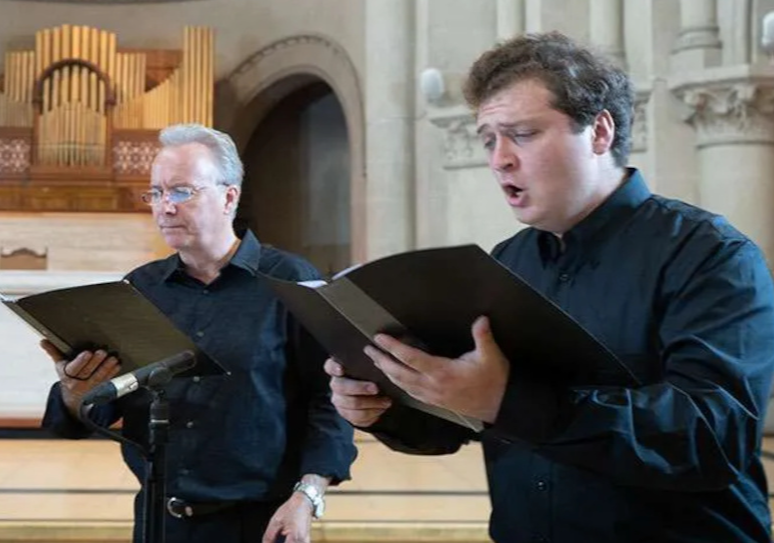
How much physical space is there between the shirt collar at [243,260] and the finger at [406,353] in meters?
0.97

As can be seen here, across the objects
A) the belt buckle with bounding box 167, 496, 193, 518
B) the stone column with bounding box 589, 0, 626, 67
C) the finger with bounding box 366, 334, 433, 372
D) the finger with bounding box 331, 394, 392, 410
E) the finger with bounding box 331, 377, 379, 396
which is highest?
the stone column with bounding box 589, 0, 626, 67

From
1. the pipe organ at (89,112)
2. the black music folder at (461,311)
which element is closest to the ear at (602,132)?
the black music folder at (461,311)

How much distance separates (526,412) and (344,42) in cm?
971

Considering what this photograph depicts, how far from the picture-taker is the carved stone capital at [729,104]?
261 inches

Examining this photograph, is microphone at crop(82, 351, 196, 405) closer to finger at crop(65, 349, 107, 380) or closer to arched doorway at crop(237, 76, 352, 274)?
finger at crop(65, 349, 107, 380)

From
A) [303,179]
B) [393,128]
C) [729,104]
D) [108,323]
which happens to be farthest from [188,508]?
[303,179]

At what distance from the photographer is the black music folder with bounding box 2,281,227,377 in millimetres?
1925

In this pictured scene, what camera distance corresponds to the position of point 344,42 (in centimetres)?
1070

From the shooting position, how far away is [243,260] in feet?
7.62

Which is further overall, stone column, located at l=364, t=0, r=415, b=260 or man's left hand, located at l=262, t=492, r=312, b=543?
stone column, located at l=364, t=0, r=415, b=260

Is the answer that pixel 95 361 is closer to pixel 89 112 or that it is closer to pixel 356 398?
pixel 356 398

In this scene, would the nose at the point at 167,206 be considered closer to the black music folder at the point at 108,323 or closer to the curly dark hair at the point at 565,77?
the black music folder at the point at 108,323

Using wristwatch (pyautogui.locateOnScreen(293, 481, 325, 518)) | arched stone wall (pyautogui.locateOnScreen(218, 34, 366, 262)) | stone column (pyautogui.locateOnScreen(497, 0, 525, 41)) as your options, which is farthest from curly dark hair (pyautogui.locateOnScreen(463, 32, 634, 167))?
arched stone wall (pyautogui.locateOnScreen(218, 34, 366, 262))

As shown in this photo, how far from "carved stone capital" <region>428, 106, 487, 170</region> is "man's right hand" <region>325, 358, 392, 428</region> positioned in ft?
20.8
